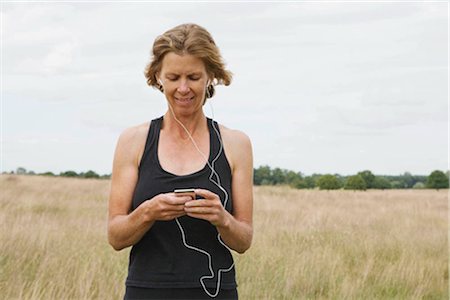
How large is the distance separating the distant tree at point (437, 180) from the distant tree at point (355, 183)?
435 centimetres

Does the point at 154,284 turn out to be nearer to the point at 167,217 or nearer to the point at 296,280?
the point at 167,217

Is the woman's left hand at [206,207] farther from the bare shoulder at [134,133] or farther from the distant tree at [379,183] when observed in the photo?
the distant tree at [379,183]

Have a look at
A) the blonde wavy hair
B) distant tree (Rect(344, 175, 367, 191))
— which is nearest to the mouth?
the blonde wavy hair

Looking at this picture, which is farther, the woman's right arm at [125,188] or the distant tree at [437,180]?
the distant tree at [437,180]

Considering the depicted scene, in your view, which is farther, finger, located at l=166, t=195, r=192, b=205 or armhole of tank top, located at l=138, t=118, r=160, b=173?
armhole of tank top, located at l=138, t=118, r=160, b=173

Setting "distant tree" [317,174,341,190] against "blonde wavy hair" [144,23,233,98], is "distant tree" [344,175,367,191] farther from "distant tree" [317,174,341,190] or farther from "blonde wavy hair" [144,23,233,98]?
"blonde wavy hair" [144,23,233,98]

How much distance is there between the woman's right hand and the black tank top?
139 mm

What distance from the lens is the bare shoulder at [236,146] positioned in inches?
111

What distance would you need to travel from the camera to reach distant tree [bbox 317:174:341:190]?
123 ft

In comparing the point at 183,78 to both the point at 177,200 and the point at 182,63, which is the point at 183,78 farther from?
the point at 177,200

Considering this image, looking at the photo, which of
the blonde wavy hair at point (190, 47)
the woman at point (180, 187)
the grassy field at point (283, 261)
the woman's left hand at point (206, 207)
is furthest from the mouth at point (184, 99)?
the grassy field at point (283, 261)

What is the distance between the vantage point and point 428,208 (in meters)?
15.9

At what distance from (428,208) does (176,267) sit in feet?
45.6

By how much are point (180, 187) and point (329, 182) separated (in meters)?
35.2
